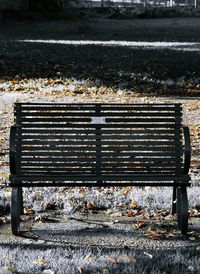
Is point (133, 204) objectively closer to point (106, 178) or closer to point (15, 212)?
point (106, 178)

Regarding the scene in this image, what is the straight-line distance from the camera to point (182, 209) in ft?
15.5

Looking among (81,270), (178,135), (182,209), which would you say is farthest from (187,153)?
(81,270)

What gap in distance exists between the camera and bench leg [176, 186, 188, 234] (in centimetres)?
471

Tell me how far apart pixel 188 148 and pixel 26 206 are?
64.4 inches

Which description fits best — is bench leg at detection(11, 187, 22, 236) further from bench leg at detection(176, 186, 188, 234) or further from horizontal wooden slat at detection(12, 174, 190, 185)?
bench leg at detection(176, 186, 188, 234)

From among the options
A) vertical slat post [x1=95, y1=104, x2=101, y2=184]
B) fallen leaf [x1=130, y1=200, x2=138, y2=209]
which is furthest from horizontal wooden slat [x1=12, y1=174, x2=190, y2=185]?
fallen leaf [x1=130, y1=200, x2=138, y2=209]

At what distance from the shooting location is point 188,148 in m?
4.91

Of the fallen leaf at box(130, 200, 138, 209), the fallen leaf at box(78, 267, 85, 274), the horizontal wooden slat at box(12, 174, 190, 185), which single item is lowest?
the fallen leaf at box(78, 267, 85, 274)

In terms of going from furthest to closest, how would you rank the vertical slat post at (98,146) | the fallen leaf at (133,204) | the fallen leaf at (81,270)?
the fallen leaf at (133,204) → the vertical slat post at (98,146) → the fallen leaf at (81,270)

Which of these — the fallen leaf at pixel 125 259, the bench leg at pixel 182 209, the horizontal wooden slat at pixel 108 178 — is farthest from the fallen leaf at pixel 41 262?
the bench leg at pixel 182 209

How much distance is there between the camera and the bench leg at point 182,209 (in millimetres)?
4715

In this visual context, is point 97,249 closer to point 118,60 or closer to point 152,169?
point 152,169

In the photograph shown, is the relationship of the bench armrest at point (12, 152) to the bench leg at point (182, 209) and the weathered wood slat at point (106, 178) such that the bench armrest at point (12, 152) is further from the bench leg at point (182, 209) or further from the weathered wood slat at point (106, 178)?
the bench leg at point (182, 209)

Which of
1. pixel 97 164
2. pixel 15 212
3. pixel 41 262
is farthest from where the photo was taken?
pixel 97 164
